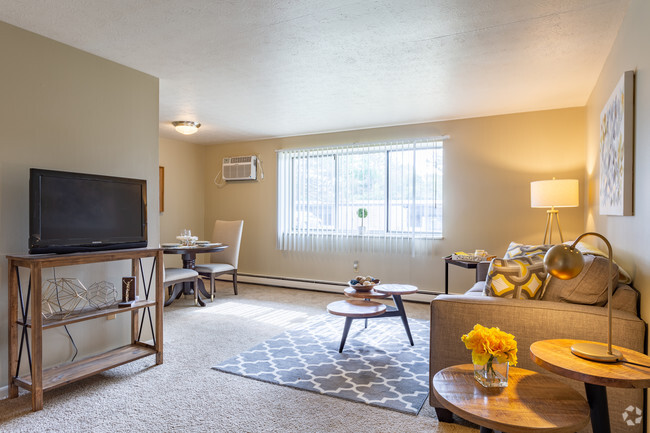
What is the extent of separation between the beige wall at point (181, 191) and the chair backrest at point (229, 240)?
0.87m

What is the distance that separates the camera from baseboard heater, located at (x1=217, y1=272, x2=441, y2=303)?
17.2 feet

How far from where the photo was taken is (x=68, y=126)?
9.34ft

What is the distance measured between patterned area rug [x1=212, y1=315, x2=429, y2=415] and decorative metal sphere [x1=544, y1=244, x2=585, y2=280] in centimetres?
131

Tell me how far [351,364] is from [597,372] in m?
1.95

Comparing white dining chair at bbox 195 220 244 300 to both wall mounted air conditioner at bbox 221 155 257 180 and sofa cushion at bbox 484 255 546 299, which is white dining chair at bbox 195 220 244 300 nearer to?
wall mounted air conditioner at bbox 221 155 257 180

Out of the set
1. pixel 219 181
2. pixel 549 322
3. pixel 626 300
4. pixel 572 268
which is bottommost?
pixel 549 322

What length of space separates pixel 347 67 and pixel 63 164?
2246mm

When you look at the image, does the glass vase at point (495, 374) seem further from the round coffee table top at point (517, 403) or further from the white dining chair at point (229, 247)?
the white dining chair at point (229, 247)

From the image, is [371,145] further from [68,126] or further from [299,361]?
[68,126]

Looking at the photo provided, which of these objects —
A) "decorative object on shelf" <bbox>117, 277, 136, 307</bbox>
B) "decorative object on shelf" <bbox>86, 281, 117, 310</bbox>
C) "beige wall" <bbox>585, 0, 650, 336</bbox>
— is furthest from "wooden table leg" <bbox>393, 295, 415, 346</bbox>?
"decorative object on shelf" <bbox>86, 281, 117, 310</bbox>

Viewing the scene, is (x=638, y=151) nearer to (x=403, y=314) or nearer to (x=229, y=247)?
(x=403, y=314)

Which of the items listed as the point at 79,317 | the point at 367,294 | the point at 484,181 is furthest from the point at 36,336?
the point at 484,181

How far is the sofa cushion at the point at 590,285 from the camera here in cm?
203

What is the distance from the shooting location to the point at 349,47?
285 cm
